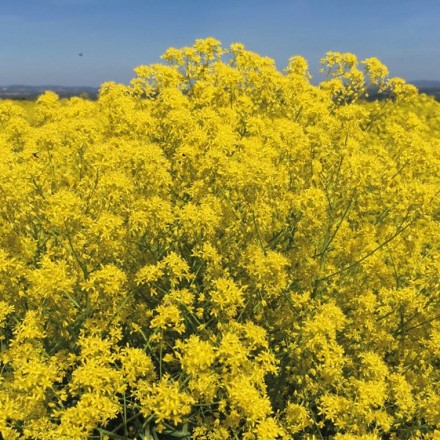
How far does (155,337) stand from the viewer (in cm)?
398

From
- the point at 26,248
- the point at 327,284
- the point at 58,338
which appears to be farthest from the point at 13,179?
the point at 327,284

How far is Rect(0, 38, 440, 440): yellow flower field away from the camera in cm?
374

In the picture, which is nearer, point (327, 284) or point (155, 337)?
point (155, 337)

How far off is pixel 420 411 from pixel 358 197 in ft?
7.60

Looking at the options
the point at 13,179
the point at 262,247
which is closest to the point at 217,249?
the point at 262,247

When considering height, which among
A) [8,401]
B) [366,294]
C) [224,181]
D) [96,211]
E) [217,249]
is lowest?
[8,401]

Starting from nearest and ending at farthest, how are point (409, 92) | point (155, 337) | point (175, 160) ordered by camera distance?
point (155, 337)
point (175, 160)
point (409, 92)

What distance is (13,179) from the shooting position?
459 cm

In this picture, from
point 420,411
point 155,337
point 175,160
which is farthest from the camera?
point 175,160

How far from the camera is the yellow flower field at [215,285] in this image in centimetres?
374

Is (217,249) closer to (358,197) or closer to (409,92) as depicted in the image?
(358,197)

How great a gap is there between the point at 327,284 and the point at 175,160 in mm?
2403

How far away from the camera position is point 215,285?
4.39m

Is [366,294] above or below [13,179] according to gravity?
below
